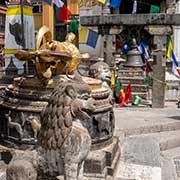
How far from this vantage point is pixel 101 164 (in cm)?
605

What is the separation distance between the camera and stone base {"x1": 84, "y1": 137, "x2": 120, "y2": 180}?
19.9 feet

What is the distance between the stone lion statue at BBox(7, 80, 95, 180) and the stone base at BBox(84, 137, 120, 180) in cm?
149

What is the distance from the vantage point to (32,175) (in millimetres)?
4465

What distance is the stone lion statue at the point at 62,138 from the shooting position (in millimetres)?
4219

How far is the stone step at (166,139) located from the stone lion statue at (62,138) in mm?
4827

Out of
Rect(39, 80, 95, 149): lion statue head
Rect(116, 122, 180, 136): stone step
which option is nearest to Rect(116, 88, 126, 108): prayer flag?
Rect(116, 122, 180, 136): stone step

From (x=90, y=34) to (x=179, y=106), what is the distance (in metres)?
4.91

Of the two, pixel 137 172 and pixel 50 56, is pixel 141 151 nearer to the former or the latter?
pixel 137 172

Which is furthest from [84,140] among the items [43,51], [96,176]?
[43,51]

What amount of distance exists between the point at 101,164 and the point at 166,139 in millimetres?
3669

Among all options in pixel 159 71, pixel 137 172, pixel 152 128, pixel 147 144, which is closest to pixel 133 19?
pixel 159 71

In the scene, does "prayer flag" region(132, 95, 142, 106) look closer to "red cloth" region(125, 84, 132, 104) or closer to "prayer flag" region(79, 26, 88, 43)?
"red cloth" region(125, 84, 132, 104)

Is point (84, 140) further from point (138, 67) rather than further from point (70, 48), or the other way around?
point (138, 67)

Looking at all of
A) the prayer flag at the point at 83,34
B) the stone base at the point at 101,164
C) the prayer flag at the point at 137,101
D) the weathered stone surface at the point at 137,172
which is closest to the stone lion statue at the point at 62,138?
the stone base at the point at 101,164
